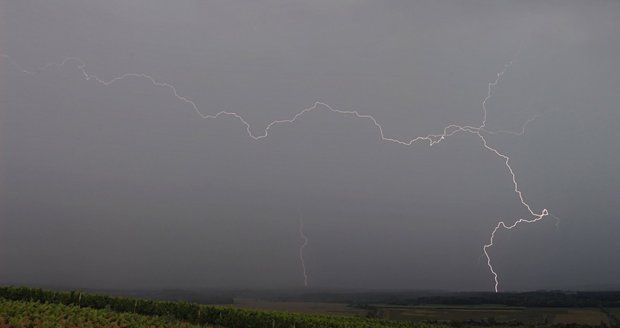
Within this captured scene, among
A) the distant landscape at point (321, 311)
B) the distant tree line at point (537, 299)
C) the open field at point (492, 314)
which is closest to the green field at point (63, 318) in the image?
the distant landscape at point (321, 311)

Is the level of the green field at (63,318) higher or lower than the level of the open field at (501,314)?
higher

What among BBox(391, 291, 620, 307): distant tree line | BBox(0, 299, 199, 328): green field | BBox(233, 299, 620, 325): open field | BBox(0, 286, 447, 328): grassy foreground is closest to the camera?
BBox(0, 299, 199, 328): green field

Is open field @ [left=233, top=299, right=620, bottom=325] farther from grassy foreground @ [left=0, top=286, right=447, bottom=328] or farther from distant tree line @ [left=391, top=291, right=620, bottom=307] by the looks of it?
grassy foreground @ [left=0, top=286, right=447, bottom=328]

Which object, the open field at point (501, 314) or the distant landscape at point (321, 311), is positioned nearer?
the distant landscape at point (321, 311)

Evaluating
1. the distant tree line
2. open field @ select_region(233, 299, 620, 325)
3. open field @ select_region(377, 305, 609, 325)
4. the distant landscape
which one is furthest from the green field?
the distant tree line

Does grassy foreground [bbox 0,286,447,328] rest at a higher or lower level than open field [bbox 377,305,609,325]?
higher

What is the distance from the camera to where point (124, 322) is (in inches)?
784

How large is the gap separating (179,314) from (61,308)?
5979mm

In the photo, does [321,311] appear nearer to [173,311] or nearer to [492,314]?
[492,314]

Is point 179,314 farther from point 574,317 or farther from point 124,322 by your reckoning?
point 574,317

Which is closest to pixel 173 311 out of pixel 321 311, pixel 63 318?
pixel 63 318

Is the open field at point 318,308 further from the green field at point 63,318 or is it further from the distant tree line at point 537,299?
the green field at point 63,318

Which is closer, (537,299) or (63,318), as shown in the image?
(63,318)

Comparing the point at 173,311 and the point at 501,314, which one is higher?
the point at 173,311
